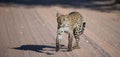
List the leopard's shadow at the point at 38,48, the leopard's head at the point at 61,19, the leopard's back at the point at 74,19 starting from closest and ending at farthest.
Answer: the leopard's head at the point at 61,19, the leopard's back at the point at 74,19, the leopard's shadow at the point at 38,48

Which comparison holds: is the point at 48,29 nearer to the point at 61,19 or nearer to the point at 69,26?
the point at 69,26

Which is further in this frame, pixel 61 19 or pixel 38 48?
pixel 38 48

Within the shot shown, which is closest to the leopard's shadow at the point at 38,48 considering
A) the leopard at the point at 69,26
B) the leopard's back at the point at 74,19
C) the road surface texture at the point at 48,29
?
the road surface texture at the point at 48,29

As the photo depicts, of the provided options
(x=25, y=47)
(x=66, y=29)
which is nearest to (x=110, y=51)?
(x=66, y=29)

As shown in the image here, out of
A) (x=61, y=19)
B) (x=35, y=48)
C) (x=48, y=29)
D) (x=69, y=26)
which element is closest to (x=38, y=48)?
(x=35, y=48)

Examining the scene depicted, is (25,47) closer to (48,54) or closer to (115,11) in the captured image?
(48,54)

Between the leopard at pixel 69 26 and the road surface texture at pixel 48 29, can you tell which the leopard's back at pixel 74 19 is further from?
the road surface texture at pixel 48 29

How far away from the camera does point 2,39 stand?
11.4 m

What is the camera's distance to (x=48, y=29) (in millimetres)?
13180

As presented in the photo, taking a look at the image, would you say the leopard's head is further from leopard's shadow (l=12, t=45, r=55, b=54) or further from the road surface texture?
leopard's shadow (l=12, t=45, r=55, b=54)

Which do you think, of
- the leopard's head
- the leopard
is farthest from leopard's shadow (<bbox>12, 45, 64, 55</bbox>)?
the leopard's head

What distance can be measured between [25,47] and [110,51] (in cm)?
282

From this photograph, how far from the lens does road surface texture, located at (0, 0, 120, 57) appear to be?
10.1m

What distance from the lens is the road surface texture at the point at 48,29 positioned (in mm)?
10070
